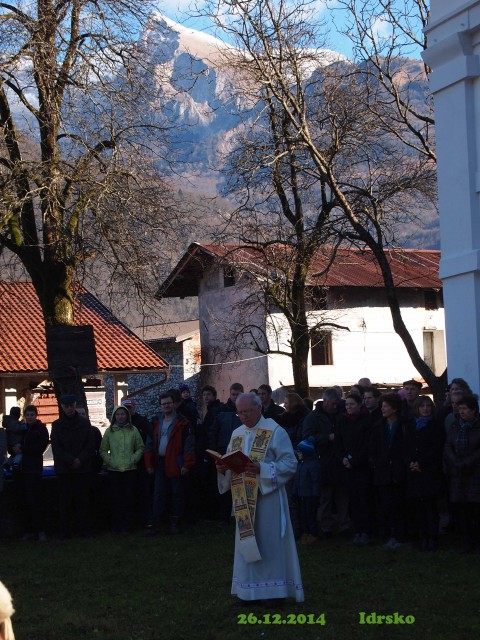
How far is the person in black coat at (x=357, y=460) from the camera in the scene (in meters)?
12.4

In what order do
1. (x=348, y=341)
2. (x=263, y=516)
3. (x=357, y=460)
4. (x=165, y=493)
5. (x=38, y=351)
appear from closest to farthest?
1. (x=263, y=516)
2. (x=357, y=460)
3. (x=165, y=493)
4. (x=38, y=351)
5. (x=348, y=341)

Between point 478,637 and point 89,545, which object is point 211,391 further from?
point 478,637

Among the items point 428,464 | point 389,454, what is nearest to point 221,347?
point 389,454

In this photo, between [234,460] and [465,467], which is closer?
[234,460]

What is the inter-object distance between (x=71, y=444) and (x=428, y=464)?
534 cm

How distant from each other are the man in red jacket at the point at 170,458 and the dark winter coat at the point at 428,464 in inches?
143

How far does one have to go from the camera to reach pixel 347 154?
20781mm

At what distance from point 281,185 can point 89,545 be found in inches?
437

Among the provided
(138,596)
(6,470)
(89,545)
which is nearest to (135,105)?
(6,470)

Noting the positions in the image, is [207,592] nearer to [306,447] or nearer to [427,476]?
[427,476]

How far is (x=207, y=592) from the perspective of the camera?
32.6 feet

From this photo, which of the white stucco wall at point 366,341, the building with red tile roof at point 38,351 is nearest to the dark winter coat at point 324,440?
the building with red tile roof at point 38,351

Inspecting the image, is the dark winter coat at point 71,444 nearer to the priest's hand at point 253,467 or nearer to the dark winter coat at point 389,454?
the dark winter coat at point 389,454

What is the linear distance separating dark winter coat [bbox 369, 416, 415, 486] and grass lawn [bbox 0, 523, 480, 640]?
2.78 feet
